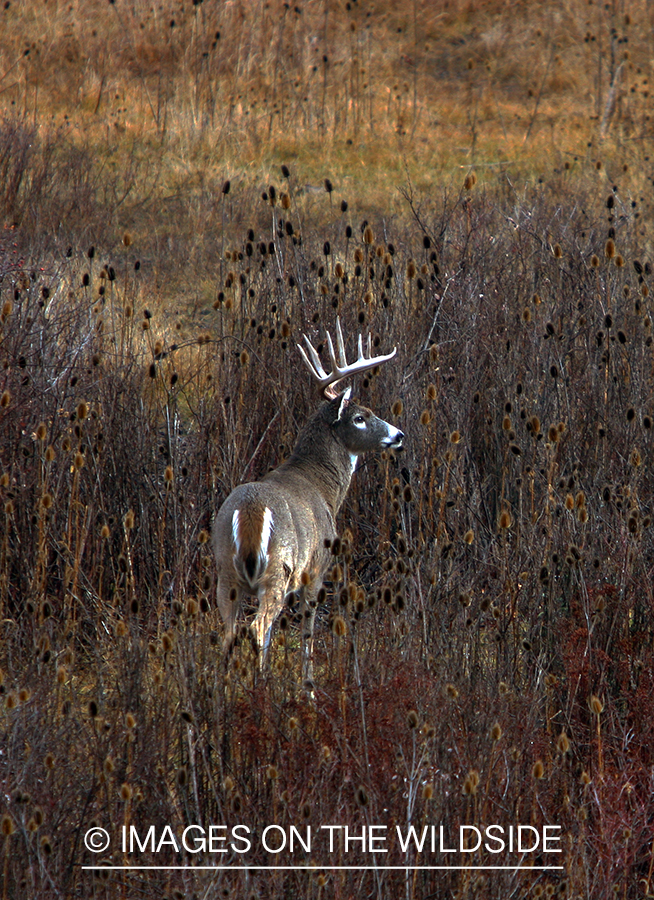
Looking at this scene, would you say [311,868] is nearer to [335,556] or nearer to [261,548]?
[335,556]

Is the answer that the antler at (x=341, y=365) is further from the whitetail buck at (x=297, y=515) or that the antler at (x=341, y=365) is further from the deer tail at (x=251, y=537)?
the deer tail at (x=251, y=537)

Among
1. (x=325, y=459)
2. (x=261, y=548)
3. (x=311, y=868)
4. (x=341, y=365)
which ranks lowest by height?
(x=325, y=459)

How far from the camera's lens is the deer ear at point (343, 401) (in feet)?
18.5

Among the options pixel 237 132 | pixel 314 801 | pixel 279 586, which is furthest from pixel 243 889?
pixel 237 132

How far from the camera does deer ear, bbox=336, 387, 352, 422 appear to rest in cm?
562

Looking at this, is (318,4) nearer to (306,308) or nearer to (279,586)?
(306,308)

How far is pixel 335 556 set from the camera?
3881mm

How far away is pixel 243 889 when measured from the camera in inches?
114
